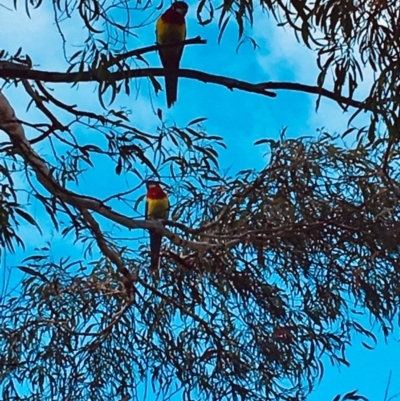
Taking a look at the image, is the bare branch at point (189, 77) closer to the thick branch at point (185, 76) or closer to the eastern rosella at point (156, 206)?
the thick branch at point (185, 76)

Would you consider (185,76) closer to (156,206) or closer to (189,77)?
(189,77)

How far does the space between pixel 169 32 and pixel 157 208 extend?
61 centimetres

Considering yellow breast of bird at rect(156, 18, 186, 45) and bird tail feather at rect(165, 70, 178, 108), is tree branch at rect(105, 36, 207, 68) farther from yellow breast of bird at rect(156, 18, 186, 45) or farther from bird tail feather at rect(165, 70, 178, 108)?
yellow breast of bird at rect(156, 18, 186, 45)

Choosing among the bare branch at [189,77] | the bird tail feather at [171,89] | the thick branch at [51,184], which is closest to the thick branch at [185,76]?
the bare branch at [189,77]

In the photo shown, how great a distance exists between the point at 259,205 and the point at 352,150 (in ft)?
1.17

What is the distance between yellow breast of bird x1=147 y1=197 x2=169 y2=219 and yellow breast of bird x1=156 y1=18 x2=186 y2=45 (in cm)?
55

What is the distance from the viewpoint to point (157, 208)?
9.46ft

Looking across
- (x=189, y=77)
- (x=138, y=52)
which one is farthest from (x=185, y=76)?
(x=138, y=52)

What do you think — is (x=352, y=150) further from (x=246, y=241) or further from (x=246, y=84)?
(x=246, y=84)

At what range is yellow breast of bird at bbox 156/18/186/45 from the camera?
282 centimetres

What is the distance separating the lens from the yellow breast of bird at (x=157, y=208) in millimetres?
2863

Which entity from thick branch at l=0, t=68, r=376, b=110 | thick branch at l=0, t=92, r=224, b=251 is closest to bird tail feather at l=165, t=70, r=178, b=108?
thick branch at l=0, t=92, r=224, b=251

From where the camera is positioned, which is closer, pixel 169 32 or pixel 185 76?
pixel 185 76

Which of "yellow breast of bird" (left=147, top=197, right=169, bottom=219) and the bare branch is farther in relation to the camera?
"yellow breast of bird" (left=147, top=197, right=169, bottom=219)
